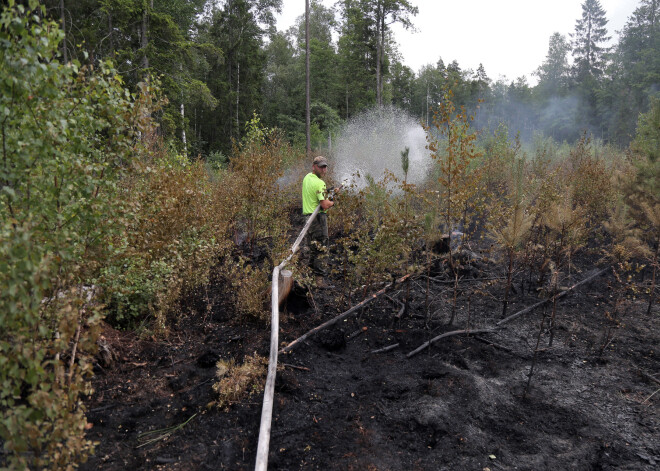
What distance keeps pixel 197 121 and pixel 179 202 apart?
2635 cm

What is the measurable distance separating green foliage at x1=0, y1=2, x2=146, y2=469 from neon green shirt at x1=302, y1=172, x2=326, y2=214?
A: 3.96m

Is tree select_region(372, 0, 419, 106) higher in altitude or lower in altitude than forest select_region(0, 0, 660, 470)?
higher

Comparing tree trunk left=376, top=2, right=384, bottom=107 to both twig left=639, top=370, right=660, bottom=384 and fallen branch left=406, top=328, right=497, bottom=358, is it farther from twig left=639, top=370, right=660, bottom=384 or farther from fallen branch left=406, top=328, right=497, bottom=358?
twig left=639, top=370, right=660, bottom=384

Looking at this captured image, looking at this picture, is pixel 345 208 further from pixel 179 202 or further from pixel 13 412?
pixel 13 412

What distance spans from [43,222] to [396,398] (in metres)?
2.85

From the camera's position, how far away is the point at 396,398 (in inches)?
Result: 138

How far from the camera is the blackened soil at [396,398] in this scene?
9.38 ft

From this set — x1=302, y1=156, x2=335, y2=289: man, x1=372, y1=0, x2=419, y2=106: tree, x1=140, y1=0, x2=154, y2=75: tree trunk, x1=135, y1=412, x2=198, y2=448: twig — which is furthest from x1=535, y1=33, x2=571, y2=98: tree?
x1=135, y1=412, x2=198, y2=448: twig

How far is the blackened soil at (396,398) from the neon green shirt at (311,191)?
196cm

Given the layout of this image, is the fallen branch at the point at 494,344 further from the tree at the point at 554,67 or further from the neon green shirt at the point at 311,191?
the tree at the point at 554,67

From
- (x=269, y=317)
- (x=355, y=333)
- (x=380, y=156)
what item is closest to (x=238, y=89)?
(x=380, y=156)

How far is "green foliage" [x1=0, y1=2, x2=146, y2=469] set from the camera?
5.21 ft

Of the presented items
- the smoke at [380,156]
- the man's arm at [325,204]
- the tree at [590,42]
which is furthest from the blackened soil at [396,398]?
the tree at [590,42]

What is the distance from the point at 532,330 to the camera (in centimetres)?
487
